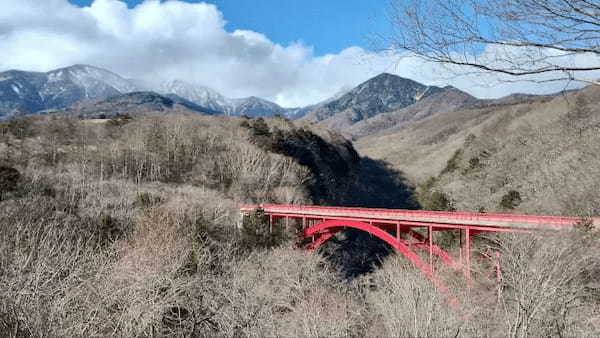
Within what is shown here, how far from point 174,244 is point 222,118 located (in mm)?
43589

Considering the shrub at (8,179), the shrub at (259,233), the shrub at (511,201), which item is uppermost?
the shrub at (8,179)

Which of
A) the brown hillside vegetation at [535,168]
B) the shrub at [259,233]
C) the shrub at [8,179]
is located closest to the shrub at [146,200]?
the shrub at [259,233]

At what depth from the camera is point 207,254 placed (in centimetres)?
1939

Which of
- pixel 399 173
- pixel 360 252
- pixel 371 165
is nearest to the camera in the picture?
pixel 360 252

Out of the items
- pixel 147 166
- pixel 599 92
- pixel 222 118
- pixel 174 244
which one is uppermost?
pixel 599 92

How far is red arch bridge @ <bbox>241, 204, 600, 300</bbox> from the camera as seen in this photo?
1570cm

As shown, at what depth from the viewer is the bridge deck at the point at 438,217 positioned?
50.5ft

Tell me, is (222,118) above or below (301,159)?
above

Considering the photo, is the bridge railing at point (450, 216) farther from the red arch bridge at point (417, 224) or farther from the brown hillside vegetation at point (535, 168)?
the brown hillside vegetation at point (535, 168)

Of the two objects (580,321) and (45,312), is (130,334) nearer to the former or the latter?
(45,312)

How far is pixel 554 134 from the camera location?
4825cm

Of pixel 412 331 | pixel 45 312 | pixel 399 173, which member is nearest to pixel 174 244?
pixel 45 312

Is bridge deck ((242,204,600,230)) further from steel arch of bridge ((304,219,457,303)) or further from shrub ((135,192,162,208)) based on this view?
shrub ((135,192,162,208))

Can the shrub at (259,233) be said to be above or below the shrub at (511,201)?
below
